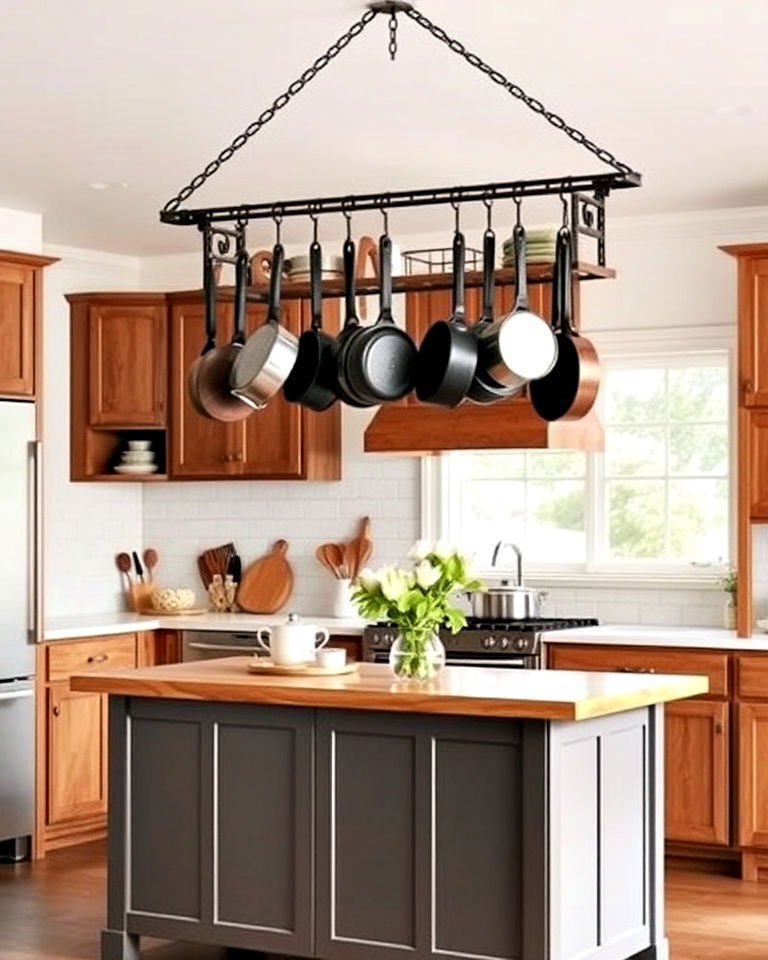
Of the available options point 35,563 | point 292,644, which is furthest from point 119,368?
point 292,644

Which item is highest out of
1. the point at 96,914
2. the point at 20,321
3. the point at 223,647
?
the point at 20,321

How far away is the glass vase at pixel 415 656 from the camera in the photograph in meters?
5.45

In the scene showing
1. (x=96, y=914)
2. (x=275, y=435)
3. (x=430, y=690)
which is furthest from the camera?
(x=275, y=435)

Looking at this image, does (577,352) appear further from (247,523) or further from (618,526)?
(247,523)

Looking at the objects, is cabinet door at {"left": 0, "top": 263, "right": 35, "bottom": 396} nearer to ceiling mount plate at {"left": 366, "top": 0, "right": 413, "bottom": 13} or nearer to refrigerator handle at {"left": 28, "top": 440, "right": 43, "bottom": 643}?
refrigerator handle at {"left": 28, "top": 440, "right": 43, "bottom": 643}

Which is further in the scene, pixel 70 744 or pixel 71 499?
pixel 71 499

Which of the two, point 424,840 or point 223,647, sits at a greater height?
point 223,647

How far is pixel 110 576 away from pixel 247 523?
0.76 meters

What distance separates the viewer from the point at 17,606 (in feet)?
24.0

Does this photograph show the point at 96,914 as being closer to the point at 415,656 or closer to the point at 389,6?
the point at 415,656

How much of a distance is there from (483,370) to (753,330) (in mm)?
2555

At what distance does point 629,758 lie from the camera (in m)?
Answer: 5.39

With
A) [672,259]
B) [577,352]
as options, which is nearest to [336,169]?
[672,259]

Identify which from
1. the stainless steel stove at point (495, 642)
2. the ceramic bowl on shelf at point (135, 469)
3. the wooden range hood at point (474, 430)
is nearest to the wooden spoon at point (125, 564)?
the ceramic bowl on shelf at point (135, 469)
